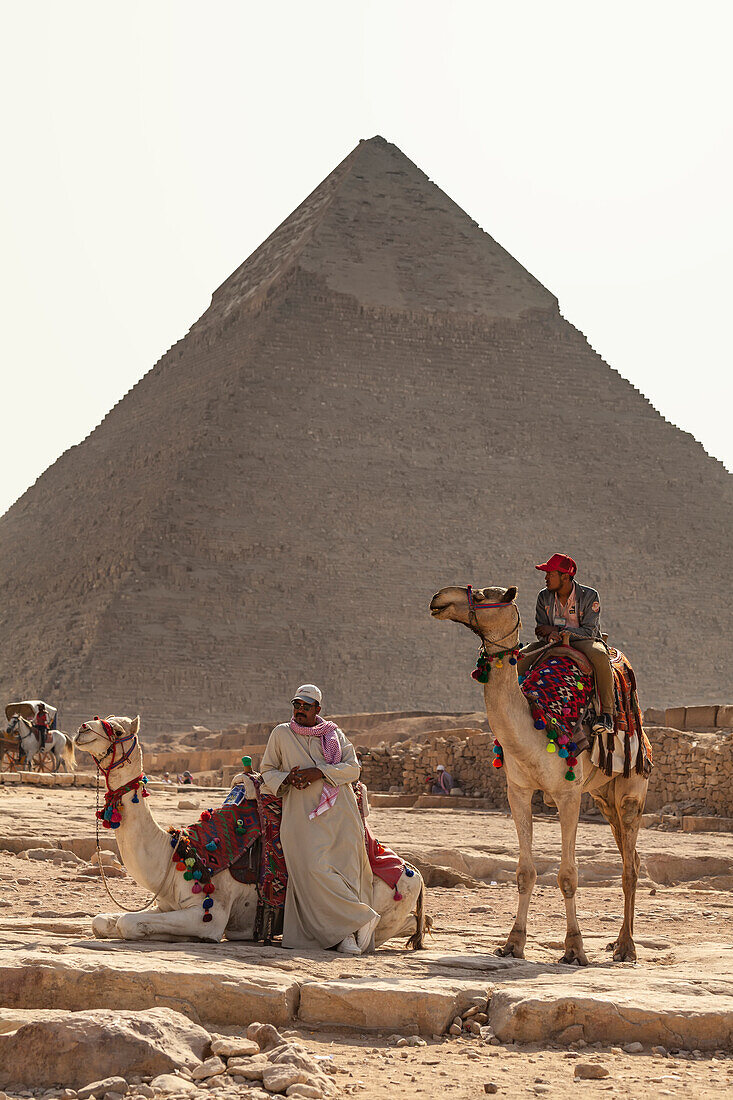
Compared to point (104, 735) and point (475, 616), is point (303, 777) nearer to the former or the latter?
point (104, 735)

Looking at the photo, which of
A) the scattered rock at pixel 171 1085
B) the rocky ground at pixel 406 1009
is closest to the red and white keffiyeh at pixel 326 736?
the rocky ground at pixel 406 1009

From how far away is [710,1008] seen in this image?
4137 millimetres

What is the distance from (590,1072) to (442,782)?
12289 mm

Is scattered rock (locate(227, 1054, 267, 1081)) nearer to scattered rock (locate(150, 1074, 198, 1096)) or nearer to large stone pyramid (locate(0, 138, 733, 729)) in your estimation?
scattered rock (locate(150, 1074, 198, 1096))

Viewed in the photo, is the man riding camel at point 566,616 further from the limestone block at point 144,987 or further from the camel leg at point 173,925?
the limestone block at point 144,987

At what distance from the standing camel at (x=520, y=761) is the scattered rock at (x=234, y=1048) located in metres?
1.38

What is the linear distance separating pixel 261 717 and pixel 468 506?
58.1 ft

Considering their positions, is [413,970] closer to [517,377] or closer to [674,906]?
[674,906]

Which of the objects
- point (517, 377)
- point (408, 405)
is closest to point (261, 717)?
point (408, 405)

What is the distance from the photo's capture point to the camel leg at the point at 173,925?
4680mm

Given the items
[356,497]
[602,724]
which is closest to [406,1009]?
[602,724]

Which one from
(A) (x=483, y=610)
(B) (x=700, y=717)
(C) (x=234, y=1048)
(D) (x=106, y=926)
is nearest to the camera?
(C) (x=234, y=1048)

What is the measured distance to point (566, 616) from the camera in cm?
550

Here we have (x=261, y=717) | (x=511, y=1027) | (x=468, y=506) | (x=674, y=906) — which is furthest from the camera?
(x=468, y=506)
